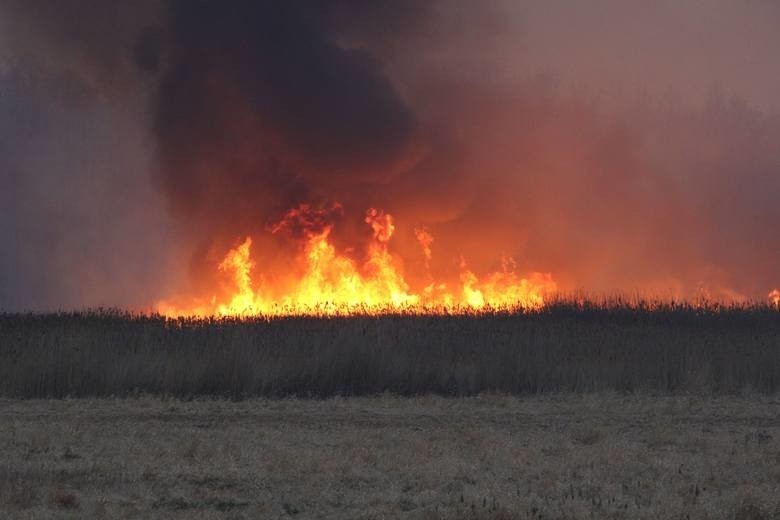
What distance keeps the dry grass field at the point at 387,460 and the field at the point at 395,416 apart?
0.03m

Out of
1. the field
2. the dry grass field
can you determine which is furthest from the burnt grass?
the dry grass field

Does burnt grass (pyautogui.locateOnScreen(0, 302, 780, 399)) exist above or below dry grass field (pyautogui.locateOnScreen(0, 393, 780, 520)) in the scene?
above

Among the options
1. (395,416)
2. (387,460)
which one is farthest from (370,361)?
(387,460)

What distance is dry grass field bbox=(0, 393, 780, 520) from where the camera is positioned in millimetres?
8695

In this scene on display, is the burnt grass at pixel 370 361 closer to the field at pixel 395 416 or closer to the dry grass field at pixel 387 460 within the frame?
the field at pixel 395 416

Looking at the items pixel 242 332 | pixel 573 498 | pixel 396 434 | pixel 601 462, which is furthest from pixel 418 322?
pixel 573 498

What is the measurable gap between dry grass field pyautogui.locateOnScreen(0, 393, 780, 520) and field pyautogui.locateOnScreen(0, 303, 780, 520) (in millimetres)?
34

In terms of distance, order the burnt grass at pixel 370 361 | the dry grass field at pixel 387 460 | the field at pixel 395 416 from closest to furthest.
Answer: the dry grass field at pixel 387 460 < the field at pixel 395 416 < the burnt grass at pixel 370 361

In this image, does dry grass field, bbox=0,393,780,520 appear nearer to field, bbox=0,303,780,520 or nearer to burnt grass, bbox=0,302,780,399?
field, bbox=0,303,780,520

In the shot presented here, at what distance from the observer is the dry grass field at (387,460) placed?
28.5 ft

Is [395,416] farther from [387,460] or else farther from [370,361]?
[387,460]

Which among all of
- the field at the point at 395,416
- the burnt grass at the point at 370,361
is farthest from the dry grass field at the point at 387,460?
the burnt grass at the point at 370,361

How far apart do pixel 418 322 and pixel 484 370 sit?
4813mm

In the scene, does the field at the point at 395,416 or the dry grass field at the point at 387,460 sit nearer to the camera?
the dry grass field at the point at 387,460
